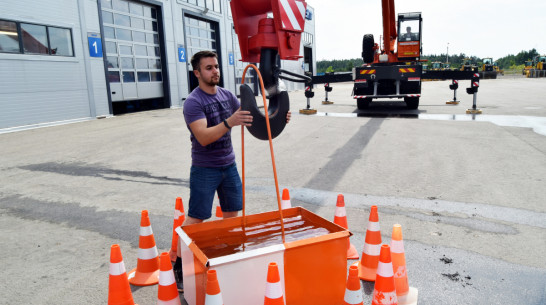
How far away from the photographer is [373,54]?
53.1ft

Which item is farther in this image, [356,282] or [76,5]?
[76,5]

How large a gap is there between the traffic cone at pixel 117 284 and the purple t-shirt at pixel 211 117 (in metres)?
0.93

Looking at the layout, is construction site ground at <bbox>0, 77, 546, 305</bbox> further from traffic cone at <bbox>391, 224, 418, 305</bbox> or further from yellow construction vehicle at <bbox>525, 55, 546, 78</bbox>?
yellow construction vehicle at <bbox>525, 55, 546, 78</bbox>

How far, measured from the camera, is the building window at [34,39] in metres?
12.7

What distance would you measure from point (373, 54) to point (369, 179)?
37.7 feet

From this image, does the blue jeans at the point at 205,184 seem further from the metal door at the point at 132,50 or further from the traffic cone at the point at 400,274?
the metal door at the point at 132,50


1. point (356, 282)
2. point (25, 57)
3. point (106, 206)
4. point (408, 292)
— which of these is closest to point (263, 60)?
point (356, 282)

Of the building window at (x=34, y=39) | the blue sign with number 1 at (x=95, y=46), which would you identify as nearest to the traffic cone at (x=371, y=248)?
the building window at (x=34, y=39)

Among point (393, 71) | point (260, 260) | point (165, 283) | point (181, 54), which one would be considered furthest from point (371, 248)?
point (181, 54)

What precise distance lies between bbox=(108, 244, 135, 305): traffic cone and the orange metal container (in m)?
0.42

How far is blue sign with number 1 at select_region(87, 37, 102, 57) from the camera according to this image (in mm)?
15703

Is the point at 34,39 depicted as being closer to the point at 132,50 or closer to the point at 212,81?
the point at 132,50

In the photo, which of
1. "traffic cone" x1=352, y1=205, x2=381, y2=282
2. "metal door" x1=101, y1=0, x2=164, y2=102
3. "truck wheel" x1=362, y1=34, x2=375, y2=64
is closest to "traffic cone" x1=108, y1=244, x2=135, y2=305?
"traffic cone" x1=352, y1=205, x2=381, y2=282

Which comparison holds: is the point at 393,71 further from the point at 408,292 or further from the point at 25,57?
the point at 25,57
